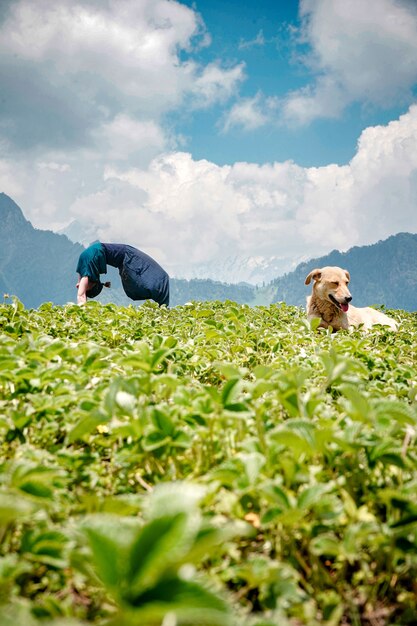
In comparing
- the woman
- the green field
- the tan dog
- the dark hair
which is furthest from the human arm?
the green field

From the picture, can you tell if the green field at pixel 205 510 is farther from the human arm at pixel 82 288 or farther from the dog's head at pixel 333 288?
the human arm at pixel 82 288

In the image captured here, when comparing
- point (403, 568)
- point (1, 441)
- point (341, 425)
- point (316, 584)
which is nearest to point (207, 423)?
point (341, 425)

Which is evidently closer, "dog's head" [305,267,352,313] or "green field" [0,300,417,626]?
"green field" [0,300,417,626]

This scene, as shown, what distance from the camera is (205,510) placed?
5.70ft

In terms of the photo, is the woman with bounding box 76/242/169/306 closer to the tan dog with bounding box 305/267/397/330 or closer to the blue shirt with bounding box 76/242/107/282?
the blue shirt with bounding box 76/242/107/282

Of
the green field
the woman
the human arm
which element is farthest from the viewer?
the woman

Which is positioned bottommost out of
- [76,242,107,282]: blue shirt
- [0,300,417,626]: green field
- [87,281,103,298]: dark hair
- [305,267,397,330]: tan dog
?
[0,300,417,626]: green field

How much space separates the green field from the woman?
847 centimetres

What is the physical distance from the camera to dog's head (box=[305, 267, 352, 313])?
33.0ft

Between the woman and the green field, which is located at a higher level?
the woman

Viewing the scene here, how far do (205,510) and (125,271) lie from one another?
1054 cm

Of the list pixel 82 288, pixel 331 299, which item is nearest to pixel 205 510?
pixel 331 299

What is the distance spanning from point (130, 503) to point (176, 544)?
61 cm

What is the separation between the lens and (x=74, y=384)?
2.70m
